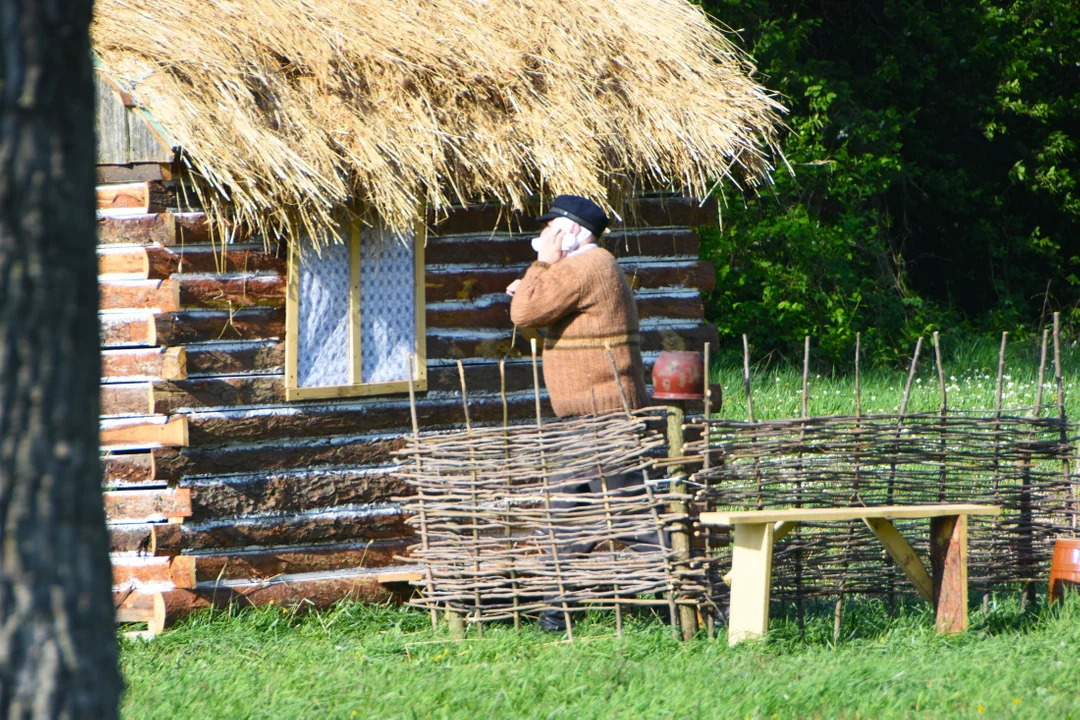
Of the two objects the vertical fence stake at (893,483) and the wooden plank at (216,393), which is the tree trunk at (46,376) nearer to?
the wooden plank at (216,393)

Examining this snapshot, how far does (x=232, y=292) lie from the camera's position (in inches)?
256

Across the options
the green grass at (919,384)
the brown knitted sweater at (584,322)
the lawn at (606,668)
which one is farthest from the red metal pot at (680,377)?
the green grass at (919,384)

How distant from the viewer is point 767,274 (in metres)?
16.4

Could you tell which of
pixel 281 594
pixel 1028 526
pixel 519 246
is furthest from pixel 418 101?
pixel 1028 526

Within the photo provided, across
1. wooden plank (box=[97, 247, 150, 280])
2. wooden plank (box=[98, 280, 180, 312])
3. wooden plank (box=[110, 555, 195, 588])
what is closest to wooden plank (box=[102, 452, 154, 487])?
wooden plank (box=[110, 555, 195, 588])

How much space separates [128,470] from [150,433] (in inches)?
9.5

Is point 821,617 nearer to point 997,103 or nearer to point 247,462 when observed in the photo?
point 247,462

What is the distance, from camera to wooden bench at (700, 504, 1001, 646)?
5523 millimetres

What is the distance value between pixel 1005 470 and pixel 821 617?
3.94ft

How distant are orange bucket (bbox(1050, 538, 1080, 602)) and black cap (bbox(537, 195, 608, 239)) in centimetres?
272

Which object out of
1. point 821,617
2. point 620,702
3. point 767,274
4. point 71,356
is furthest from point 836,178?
point 71,356

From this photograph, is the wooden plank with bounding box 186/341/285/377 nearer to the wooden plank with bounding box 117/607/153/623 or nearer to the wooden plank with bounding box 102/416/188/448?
the wooden plank with bounding box 102/416/188/448

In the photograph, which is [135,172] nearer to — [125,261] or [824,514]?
[125,261]

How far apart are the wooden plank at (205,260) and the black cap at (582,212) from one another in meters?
1.46
